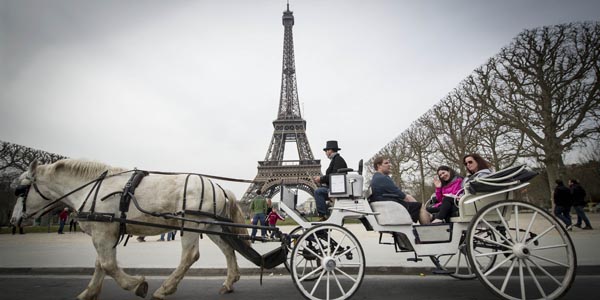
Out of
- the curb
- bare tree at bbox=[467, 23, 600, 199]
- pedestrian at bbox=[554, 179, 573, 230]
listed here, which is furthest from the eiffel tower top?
the curb

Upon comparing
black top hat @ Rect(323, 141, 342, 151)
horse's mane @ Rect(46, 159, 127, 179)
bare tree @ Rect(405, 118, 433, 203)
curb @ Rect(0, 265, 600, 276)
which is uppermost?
bare tree @ Rect(405, 118, 433, 203)

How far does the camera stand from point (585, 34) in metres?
16.4

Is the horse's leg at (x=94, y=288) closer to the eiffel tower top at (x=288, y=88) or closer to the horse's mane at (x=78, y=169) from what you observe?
the horse's mane at (x=78, y=169)

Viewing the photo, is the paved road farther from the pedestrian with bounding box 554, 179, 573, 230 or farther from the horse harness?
the pedestrian with bounding box 554, 179, 573, 230

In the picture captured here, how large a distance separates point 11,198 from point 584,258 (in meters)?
34.1

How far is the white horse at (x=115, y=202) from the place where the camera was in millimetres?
3811

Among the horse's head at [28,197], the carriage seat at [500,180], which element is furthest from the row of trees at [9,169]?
the carriage seat at [500,180]

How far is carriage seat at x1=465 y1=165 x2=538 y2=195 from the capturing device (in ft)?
12.0

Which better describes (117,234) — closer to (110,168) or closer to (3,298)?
(110,168)

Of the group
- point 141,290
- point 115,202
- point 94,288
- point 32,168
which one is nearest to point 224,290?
point 141,290

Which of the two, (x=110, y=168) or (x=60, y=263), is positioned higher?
(x=110, y=168)

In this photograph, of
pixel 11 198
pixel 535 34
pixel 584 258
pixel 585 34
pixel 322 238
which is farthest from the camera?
pixel 11 198

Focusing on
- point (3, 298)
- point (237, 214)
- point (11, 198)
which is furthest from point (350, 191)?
point (11, 198)

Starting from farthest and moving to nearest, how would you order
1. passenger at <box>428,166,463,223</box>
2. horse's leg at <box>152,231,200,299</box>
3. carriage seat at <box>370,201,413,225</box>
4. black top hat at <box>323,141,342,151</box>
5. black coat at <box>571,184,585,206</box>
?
black coat at <box>571,184,585,206</box>, black top hat at <box>323,141,342,151</box>, passenger at <box>428,166,463,223</box>, carriage seat at <box>370,201,413,225</box>, horse's leg at <box>152,231,200,299</box>
